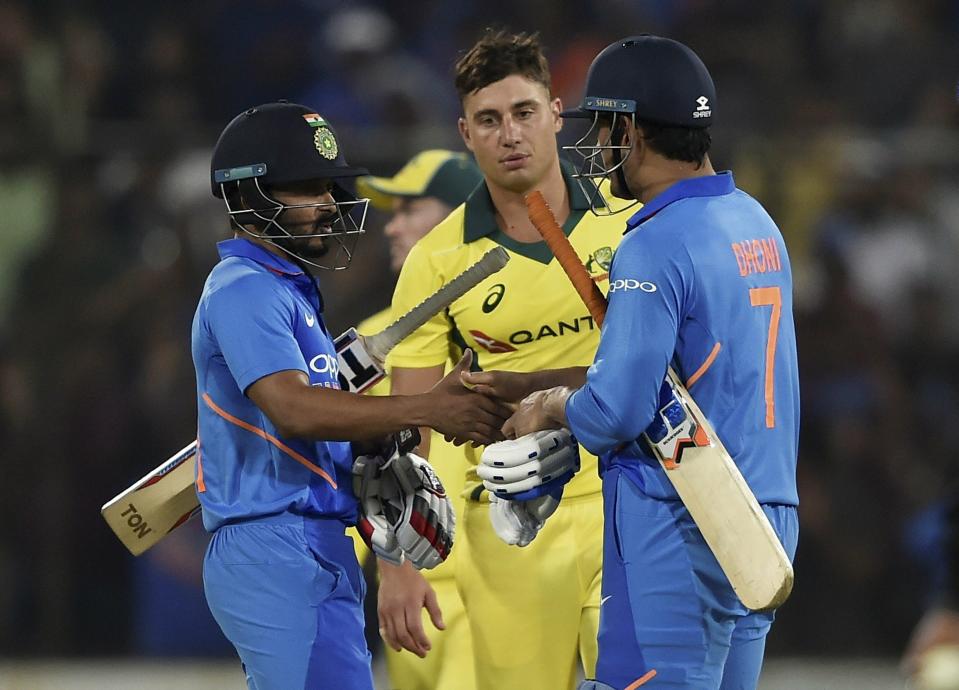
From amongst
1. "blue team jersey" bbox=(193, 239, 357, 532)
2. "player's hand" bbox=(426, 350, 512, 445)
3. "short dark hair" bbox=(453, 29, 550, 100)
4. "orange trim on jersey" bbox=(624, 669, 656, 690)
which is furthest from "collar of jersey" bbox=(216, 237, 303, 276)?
"orange trim on jersey" bbox=(624, 669, 656, 690)

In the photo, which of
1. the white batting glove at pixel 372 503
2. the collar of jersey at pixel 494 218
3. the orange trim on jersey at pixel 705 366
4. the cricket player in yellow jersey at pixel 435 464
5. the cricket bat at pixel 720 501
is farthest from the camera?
the cricket player in yellow jersey at pixel 435 464

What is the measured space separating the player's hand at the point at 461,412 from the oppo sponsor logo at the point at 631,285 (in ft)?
1.64

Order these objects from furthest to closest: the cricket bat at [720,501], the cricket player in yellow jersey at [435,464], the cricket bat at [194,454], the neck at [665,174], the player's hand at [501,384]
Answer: the cricket player in yellow jersey at [435,464] → the cricket bat at [194,454] → the player's hand at [501,384] → the neck at [665,174] → the cricket bat at [720,501]

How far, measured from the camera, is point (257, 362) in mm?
3613

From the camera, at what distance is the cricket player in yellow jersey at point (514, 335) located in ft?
15.0

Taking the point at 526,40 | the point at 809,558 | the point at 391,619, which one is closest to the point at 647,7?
the point at 809,558

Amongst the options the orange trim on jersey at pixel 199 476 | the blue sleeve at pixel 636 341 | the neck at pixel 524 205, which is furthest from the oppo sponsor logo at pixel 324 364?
the neck at pixel 524 205

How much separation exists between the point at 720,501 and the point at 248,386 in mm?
1069

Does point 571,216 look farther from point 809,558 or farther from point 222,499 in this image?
point 809,558

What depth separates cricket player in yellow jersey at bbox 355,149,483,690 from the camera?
4836mm

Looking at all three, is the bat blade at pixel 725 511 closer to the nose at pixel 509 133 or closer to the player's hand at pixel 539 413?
the player's hand at pixel 539 413

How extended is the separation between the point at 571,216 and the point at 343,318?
295 centimetres

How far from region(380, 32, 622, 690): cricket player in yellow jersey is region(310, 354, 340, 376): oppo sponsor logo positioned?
83cm

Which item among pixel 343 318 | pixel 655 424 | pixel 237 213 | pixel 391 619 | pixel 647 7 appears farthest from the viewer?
pixel 647 7
